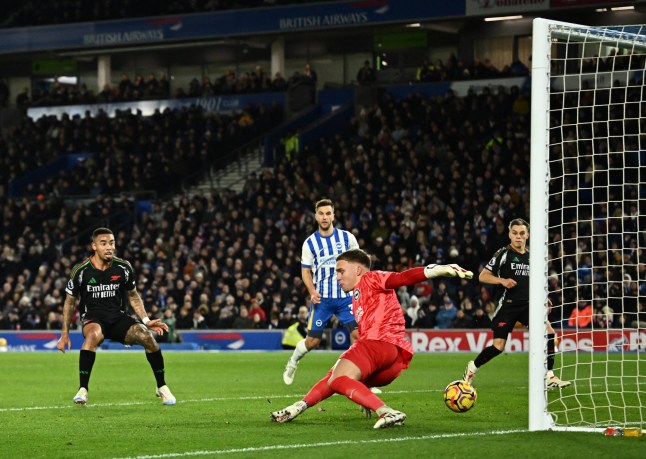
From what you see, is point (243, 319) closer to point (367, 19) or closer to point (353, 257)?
point (367, 19)

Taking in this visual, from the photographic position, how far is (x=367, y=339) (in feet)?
32.5

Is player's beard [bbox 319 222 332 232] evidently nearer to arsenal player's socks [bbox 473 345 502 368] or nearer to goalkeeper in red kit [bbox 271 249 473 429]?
arsenal player's socks [bbox 473 345 502 368]

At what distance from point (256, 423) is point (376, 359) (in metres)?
1.43

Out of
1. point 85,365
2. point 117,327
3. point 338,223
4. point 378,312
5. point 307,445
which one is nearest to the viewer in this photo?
point 307,445

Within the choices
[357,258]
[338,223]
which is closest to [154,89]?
[338,223]

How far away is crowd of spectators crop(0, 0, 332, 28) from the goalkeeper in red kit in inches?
1253

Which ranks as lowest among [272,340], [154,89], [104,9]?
[272,340]

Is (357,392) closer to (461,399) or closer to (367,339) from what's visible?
(367,339)

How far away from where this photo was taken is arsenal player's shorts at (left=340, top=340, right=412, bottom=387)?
31.8 feet

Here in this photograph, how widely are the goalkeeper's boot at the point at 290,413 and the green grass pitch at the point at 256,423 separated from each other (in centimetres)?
11

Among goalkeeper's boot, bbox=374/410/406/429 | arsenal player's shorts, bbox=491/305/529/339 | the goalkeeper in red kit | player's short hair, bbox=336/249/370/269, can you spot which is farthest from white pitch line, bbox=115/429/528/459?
arsenal player's shorts, bbox=491/305/529/339

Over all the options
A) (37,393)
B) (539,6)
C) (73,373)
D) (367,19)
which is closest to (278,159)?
(367,19)

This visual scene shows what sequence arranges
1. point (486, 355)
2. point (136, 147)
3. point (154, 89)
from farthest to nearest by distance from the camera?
point (154, 89) → point (136, 147) → point (486, 355)

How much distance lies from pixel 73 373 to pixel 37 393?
A: 5.04m
